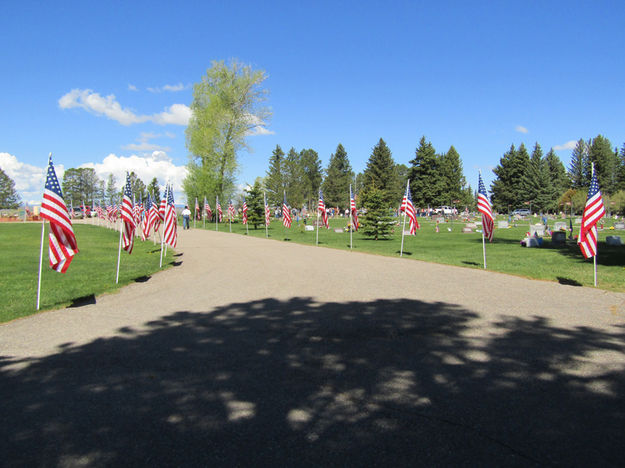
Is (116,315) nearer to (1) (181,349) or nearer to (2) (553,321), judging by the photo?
(1) (181,349)

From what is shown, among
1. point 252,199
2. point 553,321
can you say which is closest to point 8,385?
point 553,321

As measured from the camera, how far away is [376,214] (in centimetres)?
2727

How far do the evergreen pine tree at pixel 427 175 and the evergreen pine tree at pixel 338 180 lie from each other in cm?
2427

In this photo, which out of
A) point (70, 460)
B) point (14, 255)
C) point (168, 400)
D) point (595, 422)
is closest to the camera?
point (70, 460)

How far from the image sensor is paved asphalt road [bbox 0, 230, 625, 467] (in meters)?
3.01

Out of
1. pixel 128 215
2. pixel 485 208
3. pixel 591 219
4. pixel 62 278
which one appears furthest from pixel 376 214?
pixel 62 278

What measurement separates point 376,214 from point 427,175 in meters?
52.0

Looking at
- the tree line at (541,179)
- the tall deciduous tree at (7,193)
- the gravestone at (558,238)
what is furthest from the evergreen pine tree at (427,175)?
the tall deciduous tree at (7,193)

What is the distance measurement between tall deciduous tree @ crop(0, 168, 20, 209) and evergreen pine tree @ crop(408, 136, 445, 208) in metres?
105

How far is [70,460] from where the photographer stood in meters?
2.92

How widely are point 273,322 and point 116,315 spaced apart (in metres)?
2.97

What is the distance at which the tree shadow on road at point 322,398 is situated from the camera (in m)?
2.98

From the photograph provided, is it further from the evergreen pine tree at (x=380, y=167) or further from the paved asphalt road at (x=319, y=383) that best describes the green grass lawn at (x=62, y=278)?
the evergreen pine tree at (x=380, y=167)

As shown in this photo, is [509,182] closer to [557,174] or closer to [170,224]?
[557,174]
